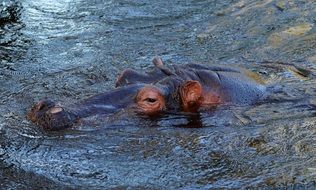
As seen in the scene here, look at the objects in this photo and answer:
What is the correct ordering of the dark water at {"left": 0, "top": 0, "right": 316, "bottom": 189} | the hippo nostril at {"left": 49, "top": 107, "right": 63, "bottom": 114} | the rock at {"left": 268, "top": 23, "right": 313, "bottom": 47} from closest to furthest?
1. the dark water at {"left": 0, "top": 0, "right": 316, "bottom": 189}
2. the hippo nostril at {"left": 49, "top": 107, "right": 63, "bottom": 114}
3. the rock at {"left": 268, "top": 23, "right": 313, "bottom": 47}

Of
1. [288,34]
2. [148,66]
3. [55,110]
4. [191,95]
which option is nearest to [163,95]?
[191,95]

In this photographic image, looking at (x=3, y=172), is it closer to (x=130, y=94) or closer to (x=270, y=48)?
(x=130, y=94)

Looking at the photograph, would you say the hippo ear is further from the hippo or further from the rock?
the rock

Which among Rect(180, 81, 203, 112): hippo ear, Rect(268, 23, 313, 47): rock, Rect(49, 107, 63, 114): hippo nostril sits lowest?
Rect(268, 23, 313, 47): rock

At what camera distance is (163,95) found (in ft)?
18.1

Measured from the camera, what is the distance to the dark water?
14.8ft

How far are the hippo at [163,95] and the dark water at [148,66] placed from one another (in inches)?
3.8

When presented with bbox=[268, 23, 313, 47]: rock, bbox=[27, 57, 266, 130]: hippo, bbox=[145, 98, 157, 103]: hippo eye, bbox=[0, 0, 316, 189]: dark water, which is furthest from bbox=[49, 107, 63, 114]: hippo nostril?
bbox=[268, 23, 313, 47]: rock

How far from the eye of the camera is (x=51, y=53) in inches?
325

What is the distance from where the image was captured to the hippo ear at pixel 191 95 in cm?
547

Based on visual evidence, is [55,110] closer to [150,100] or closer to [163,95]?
[150,100]

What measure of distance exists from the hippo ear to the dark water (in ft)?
→ 0.34

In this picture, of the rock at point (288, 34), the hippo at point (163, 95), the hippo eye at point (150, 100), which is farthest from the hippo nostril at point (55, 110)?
the rock at point (288, 34)

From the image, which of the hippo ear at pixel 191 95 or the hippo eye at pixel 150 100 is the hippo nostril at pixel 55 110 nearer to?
the hippo eye at pixel 150 100
